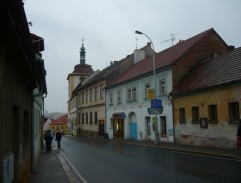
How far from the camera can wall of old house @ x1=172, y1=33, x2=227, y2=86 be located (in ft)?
101

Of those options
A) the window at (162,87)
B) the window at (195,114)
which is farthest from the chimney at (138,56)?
the window at (195,114)

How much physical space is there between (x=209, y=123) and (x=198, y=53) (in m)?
9.40

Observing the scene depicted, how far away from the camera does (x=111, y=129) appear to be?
148ft

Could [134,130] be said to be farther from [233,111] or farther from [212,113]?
[233,111]

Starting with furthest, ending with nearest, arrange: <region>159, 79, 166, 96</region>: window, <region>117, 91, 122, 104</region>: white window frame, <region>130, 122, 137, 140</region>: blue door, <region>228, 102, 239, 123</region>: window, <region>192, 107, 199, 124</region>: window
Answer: <region>117, 91, 122, 104</region>: white window frame → <region>130, 122, 137, 140</region>: blue door → <region>159, 79, 166, 96</region>: window → <region>192, 107, 199, 124</region>: window → <region>228, 102, 239, 123</region>: window

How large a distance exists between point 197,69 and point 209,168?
1763 centimetres

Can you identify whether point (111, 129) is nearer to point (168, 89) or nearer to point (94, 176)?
point (168, 89)

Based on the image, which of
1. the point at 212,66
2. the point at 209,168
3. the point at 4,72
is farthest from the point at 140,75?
the point at 4,72

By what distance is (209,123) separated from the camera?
2448cm

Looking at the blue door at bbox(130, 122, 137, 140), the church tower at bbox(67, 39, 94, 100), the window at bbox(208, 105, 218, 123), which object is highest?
the church tower at bbox(67, 39, 94, 100)

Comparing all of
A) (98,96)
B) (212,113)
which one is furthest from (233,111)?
(98,96)

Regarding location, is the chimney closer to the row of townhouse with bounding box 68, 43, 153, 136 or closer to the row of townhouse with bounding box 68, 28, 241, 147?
the row of townhouse with bounding box 68, 43, 153, 136

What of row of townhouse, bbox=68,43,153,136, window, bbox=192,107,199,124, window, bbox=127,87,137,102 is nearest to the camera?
window, bbox=192,107,199,124

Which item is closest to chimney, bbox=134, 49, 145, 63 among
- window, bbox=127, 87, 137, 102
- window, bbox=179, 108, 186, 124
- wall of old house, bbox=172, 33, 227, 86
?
window, bbox=127, 87, 137, 102
